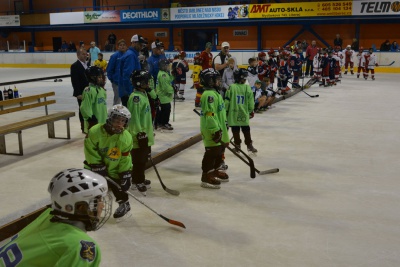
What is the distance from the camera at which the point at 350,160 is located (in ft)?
23.5

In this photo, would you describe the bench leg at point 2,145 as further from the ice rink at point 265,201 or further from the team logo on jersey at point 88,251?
the team logo on jersey at point 88,251

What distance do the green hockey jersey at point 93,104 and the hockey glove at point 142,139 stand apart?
4.75 ft

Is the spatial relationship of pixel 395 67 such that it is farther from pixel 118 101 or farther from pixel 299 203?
pixel 299 203

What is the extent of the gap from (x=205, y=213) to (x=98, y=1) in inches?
1225

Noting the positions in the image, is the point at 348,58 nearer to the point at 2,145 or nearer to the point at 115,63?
the point at 115,63

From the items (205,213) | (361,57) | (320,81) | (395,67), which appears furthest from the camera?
(395,67)

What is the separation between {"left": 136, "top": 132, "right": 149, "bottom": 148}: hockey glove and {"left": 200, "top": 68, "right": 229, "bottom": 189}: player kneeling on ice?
2.41 ft

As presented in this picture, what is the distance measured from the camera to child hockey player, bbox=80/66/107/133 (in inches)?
258

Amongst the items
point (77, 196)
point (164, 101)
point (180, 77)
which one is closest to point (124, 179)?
point (77, 196)

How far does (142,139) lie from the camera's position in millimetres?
5375

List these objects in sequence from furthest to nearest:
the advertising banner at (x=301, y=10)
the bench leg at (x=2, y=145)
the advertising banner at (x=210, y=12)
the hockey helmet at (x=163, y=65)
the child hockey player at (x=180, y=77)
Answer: the advertising banner at (x=210, y=12) < the advertising banner at (x=301, y=10) < the child hockey player at (x=180, y=77) < the hockey helmet at (x=163, y=65) < the bench leg at (x=2, y=145)

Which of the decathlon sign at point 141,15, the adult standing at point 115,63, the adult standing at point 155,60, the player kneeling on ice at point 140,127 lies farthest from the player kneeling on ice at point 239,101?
the decathlon sign at point 141,15

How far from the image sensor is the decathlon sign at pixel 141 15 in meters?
28.7

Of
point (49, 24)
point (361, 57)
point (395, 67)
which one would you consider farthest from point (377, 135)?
point (49, 24)
